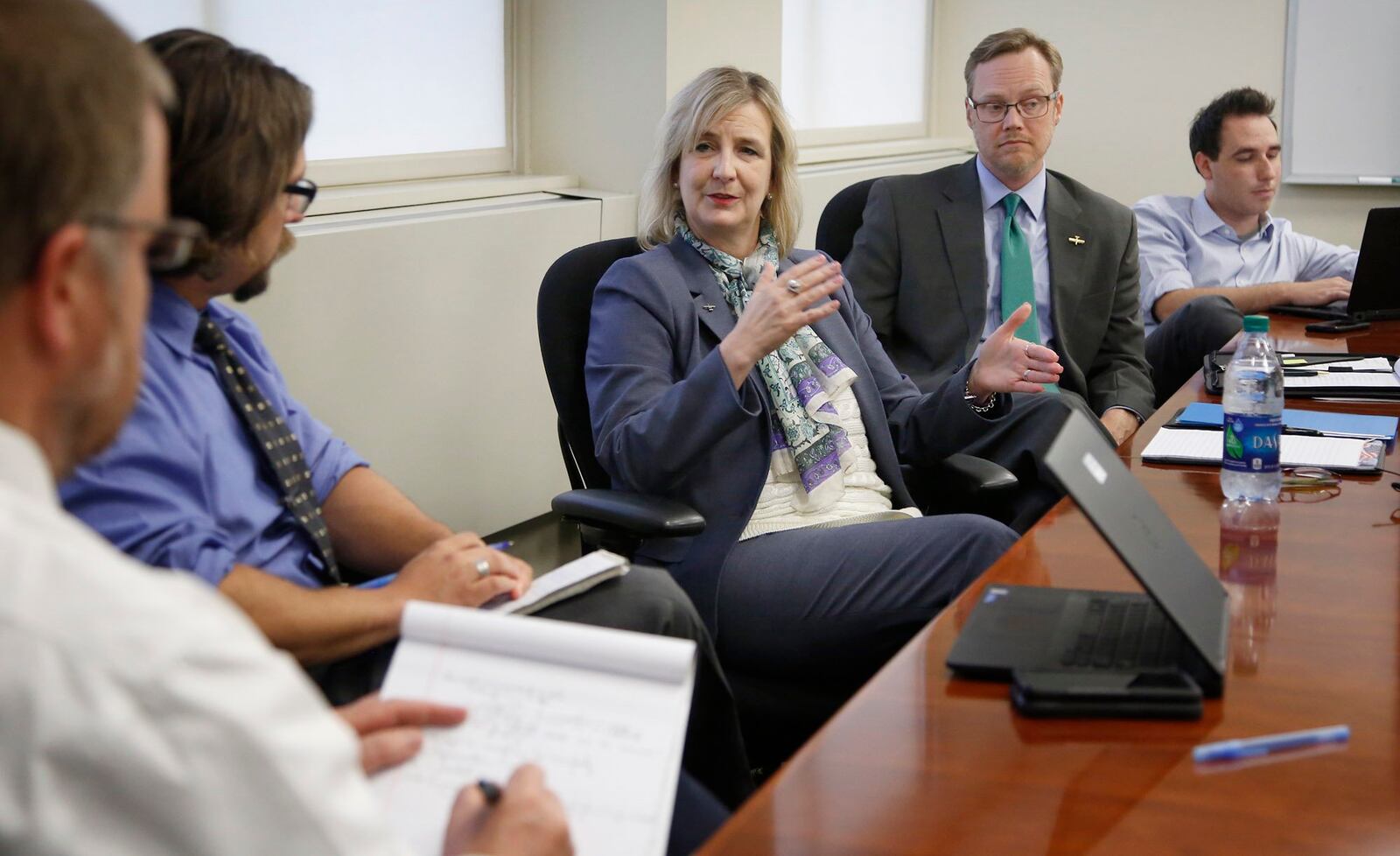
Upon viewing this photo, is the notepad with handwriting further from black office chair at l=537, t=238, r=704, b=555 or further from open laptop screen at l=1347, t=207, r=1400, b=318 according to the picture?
open laptop screen at l=1347, t=207, r=1400, b=318

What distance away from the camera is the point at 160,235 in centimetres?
74

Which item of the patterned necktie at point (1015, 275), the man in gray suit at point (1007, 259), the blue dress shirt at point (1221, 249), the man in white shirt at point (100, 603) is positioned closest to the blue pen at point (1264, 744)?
the man in white shirt at point (100, 603)

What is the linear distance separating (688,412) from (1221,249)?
2.66m

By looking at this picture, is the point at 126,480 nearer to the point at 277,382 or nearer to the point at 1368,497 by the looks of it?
the point at 277,382

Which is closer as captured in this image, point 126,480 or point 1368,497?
point 126,480

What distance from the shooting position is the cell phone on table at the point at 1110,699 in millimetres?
1166

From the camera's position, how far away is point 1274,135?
13.3ft

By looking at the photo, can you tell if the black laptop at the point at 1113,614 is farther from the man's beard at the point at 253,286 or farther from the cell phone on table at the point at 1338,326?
the cell phone on table at the point at 1338,326

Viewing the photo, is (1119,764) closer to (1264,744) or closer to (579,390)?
(1264,744)

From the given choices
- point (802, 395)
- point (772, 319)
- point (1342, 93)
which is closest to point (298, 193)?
point (772, 319)

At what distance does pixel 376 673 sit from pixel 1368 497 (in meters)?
1.33

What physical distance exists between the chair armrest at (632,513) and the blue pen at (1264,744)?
38.0 inches

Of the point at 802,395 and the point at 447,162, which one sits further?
the point at 447,162

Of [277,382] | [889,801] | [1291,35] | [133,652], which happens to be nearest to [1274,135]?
[1291,35]
